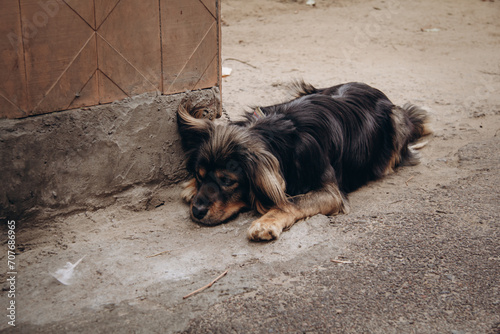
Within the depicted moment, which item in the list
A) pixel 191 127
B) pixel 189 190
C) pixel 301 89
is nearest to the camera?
pixel 191 127

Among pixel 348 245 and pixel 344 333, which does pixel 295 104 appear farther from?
pixel 344 333

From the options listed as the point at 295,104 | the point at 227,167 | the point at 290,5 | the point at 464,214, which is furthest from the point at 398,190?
the point at 290,5

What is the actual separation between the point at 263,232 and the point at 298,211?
0.48 m

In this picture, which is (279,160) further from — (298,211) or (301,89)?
(301,89)

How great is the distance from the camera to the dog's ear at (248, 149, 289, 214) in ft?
12.2

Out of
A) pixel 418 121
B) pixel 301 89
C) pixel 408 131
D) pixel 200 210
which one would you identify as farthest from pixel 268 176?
pixel 418 121

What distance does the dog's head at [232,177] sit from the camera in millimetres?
3742

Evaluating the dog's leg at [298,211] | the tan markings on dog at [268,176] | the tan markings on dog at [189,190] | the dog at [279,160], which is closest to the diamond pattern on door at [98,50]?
the dog at [279,160]

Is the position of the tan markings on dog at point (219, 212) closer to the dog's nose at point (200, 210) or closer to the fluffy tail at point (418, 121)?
the dog's nose at point (200, 210)

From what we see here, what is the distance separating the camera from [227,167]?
3.79 metres

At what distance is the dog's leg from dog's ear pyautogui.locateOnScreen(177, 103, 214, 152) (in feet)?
2.66

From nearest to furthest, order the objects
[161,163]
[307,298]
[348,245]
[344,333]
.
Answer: [344,333] < [307,298] < [348,245] < [161,163]

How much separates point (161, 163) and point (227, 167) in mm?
655

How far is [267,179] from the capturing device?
12.2 feet
